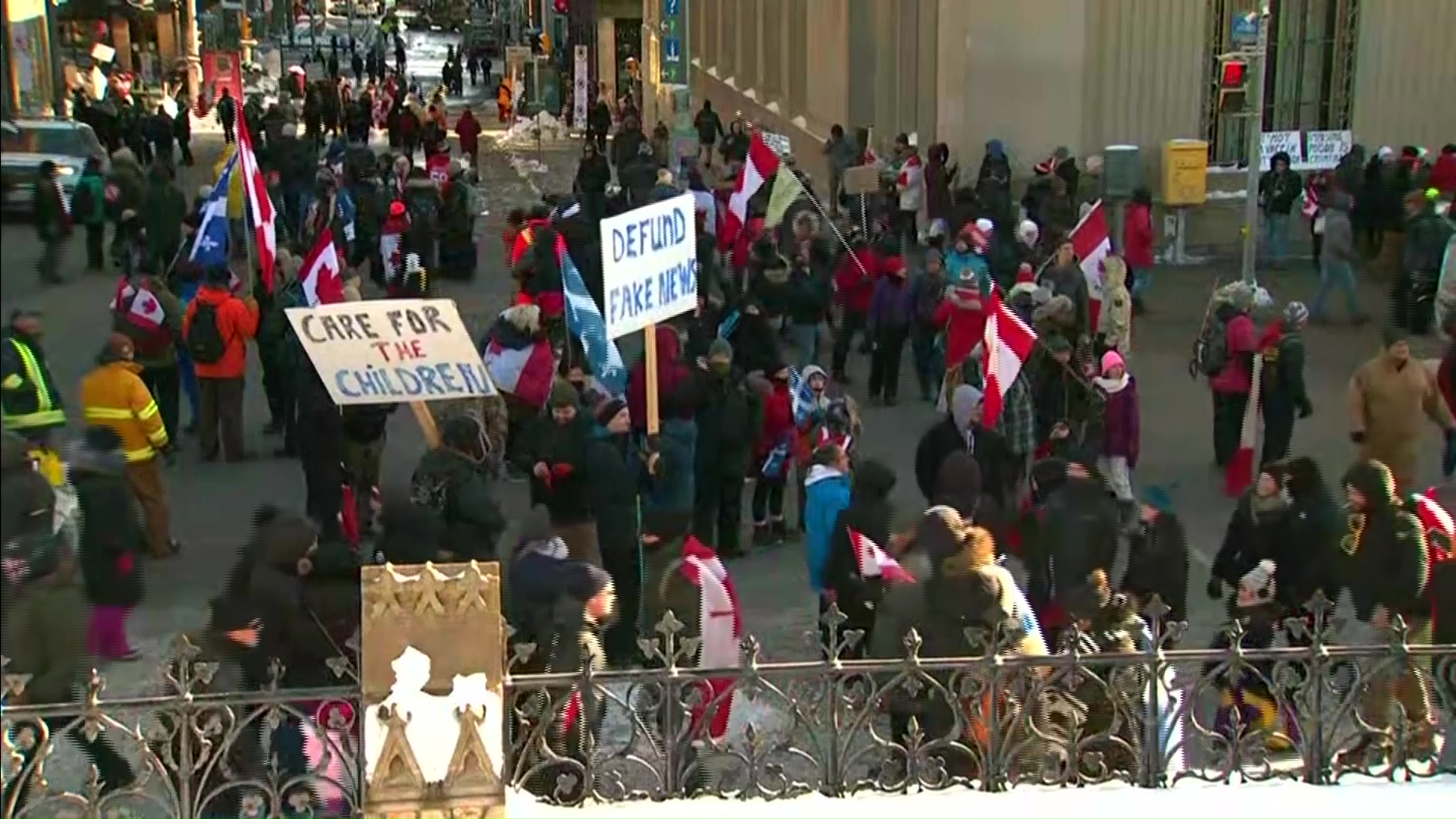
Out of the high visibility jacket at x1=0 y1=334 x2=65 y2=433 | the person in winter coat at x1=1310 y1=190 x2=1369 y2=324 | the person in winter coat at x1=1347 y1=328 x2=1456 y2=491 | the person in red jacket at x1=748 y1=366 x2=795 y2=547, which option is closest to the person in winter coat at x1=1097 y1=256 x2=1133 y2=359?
the person in winter coat at x1=1347 y1=328 x2=1456 y2=491

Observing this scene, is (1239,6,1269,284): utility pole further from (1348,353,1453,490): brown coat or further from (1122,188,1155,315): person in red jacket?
(1348,353,1453,490): brown coat

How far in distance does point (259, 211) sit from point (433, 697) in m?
8.70

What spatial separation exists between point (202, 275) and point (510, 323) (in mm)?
2605

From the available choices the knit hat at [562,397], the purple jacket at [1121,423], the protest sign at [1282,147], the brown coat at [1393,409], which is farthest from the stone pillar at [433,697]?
the protest sign at [1282,147]

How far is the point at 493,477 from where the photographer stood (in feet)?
40.1

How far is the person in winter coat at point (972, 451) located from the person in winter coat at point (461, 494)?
264cm

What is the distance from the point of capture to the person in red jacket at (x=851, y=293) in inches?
629

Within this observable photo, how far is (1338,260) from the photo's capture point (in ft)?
58.2

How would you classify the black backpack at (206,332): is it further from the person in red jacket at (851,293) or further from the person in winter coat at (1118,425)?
the person in winter coat at (1118,425)

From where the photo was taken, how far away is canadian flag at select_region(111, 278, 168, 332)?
1326cm

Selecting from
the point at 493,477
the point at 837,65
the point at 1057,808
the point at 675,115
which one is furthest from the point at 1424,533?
the point at 675,115

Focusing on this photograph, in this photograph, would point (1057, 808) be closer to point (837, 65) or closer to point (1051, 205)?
point (1051, 205)

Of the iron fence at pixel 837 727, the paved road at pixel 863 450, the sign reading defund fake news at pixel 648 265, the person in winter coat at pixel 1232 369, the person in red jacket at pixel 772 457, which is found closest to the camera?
the iron fence at pixel 837 727

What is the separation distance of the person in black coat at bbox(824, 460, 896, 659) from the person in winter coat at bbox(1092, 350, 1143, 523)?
3357mm
